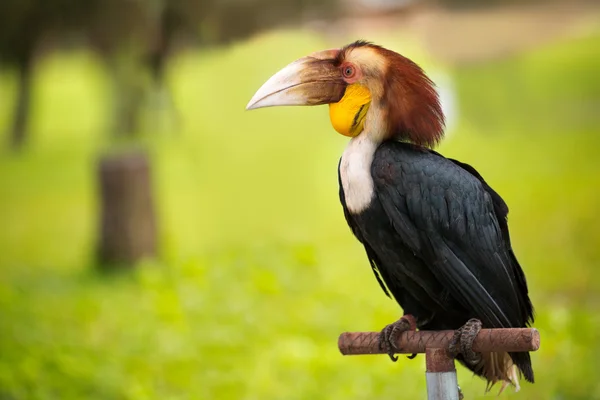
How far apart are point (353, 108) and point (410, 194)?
0.81 ft

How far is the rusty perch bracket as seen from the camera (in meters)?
1.69

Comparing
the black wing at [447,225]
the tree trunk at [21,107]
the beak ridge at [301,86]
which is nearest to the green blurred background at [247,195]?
the tree trunk at [21,107]

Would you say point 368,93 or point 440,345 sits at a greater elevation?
point 368,93

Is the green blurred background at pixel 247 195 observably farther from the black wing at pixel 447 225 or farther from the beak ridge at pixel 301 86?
the black wing at pixel 447 225

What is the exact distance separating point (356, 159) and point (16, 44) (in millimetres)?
3528

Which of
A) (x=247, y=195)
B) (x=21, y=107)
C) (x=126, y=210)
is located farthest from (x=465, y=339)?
(x=21, y=107)

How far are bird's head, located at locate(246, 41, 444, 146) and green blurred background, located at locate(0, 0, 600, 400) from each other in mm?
1539

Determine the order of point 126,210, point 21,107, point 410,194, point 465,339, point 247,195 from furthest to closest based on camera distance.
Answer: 1. point 21,107
2. point 126,210
3. point 247,195
4. point 410,194
5. point 465,339

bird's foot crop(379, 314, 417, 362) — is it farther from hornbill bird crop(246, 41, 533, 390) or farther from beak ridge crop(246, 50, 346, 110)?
beak ridge crop(246, 50, 346, 110)

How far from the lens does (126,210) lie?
4793 mm

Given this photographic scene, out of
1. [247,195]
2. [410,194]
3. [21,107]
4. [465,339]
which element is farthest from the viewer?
[21,107]

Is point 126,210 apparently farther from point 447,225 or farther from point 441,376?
point 441,376

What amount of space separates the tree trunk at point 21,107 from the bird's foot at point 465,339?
3748 mm

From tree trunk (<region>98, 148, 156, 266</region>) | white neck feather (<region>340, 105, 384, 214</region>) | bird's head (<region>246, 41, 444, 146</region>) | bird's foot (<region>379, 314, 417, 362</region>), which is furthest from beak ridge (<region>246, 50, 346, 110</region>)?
tree trunk (<region>98, 148, 156, 266</region>)
